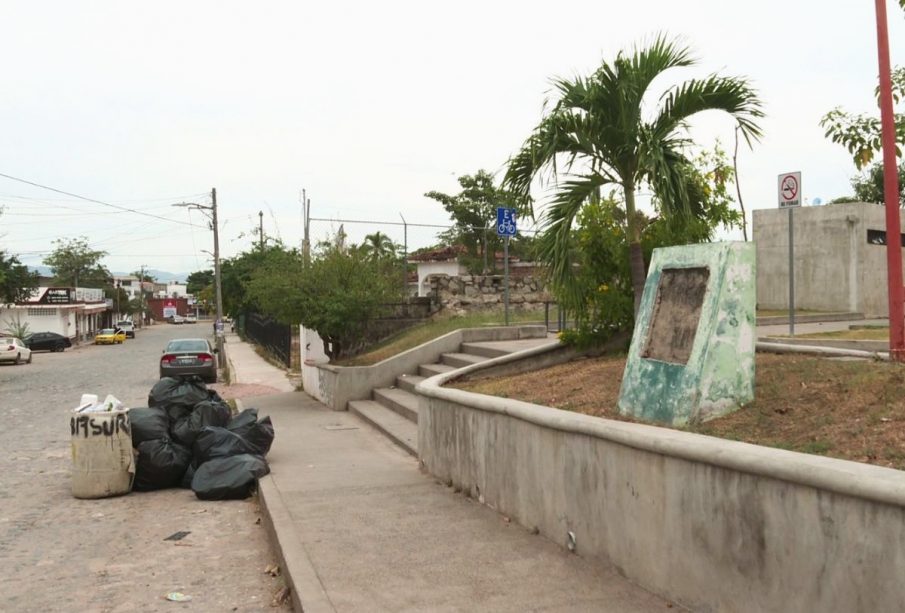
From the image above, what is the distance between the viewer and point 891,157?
618cm

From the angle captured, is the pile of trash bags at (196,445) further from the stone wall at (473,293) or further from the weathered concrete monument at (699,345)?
the stone wall at (473,293)

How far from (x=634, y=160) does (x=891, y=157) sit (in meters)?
2.59

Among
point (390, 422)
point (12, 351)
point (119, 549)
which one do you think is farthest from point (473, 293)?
point (12, 351)

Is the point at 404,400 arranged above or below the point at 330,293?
below

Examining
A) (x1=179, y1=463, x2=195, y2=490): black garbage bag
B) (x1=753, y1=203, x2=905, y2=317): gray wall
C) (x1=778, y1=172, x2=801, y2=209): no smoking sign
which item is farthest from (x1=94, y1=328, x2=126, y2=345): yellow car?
(x1=778, y1=172, x2=801, y2=209): no smoking sign

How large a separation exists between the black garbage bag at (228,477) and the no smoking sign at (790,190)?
775 centimetres

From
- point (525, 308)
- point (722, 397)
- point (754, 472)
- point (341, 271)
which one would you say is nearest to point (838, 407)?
point (722, 397)

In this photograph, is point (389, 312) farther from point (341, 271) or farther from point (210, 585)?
point (210, 585)

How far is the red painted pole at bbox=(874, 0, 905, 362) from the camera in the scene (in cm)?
603

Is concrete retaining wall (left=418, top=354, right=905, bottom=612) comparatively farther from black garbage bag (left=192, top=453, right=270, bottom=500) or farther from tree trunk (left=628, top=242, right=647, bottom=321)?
black garbage bag (left=192, top=453, right=270, bottom=500)

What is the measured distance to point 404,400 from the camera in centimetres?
1340

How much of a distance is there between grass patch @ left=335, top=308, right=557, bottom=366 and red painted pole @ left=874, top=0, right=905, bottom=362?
11018 millimetres

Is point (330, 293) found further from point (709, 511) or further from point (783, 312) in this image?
point (709, 511)

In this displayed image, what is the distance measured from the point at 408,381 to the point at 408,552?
8.41 metres
